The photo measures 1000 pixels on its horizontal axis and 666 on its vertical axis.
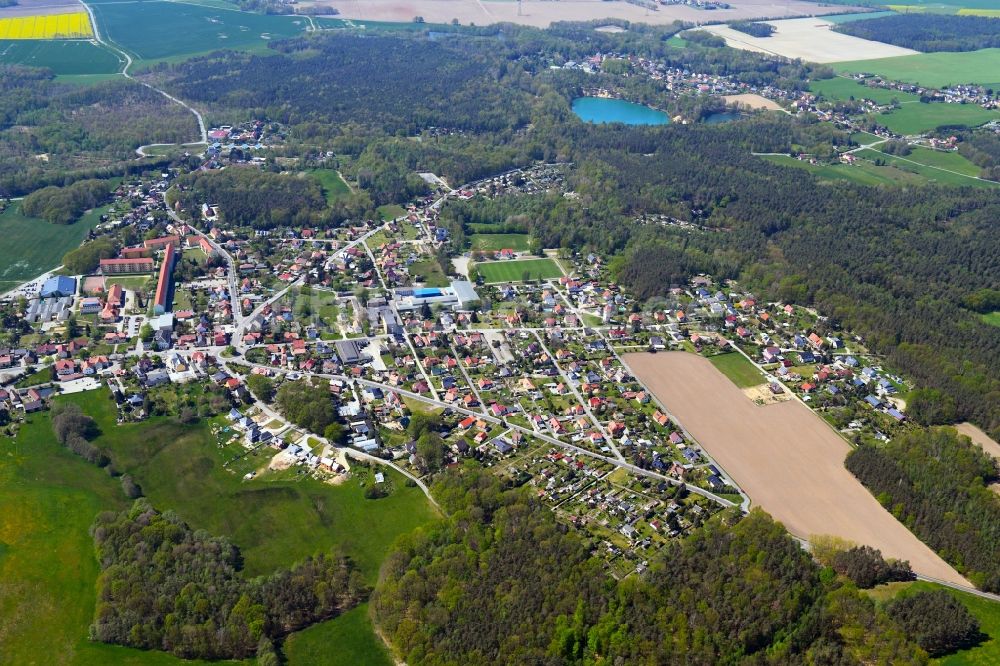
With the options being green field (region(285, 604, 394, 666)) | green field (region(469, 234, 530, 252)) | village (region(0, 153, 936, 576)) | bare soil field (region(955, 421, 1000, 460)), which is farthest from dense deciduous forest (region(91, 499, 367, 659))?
green field (region(469, 234, 530, 252))

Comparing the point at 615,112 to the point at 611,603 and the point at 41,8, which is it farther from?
the point at 41,8

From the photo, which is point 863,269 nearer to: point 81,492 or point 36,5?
point 81,492

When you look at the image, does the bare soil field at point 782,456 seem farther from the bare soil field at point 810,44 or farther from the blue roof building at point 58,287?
the bare soil field at point 810,44

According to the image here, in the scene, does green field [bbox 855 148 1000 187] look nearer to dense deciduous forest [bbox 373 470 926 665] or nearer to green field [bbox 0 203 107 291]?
dense deciduous forest [bbox 373 470 926 665]

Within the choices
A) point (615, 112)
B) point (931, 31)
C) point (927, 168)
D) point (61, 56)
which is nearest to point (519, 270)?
point (927, 168)

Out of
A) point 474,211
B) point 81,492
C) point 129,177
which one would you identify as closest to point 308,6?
point 129,177

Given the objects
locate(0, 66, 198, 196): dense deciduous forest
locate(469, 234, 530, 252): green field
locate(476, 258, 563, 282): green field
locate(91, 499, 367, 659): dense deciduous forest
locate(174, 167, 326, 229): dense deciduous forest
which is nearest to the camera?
locate(91, 499, 367, 659): dense deciduous forest

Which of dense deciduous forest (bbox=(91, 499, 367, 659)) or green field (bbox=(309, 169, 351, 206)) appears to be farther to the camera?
green field (bbox=(309, 169, 351, 206))
